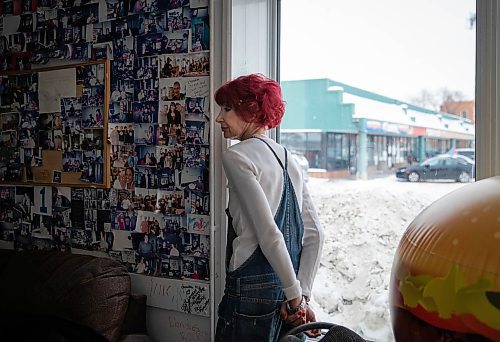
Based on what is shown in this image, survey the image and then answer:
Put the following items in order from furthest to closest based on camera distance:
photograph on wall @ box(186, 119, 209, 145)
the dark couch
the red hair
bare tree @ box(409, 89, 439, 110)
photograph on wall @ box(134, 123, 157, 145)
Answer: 1. photograph on wall @ box(134, 123, 157, 145)
2. photograph on wall @ box(186, 119, 209, 145)
3. the dark couch
4. bare tree @ box(409, 89, 439, 110)
5. the red hair

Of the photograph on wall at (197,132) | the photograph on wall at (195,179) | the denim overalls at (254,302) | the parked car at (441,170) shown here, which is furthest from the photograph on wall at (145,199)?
the parked car at (441,170)

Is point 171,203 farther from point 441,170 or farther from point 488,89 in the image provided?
point 488,89

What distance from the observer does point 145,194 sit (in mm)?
2367

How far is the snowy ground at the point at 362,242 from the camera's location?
6.63 ft

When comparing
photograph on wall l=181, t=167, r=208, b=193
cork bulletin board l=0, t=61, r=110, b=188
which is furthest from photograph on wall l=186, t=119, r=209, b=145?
cork bulletin board l=0, t=61, r=110, b=188

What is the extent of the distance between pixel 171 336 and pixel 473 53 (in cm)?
158

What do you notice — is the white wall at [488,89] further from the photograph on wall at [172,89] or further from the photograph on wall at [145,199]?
the photograph on wall at [145,199]

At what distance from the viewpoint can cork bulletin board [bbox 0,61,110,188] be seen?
8.23 ft

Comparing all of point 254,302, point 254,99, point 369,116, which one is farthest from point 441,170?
point 254,302

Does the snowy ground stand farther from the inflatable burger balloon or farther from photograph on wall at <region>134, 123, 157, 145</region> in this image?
the inflatable burger balloon

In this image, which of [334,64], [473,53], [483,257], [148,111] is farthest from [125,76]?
[483,257]

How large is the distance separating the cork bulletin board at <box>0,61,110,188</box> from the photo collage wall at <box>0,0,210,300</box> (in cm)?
1

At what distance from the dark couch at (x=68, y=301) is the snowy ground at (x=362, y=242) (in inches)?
29.9

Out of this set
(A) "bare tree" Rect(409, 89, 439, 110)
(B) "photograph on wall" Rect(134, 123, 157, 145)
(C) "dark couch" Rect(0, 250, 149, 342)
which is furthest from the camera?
(B) "photograph on wall" Rect(134, 123, 157, 145)
